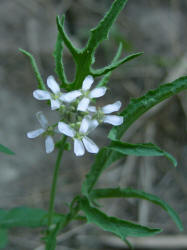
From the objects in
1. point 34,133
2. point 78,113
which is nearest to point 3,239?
point 34,133

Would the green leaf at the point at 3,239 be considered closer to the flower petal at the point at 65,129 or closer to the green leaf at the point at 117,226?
the green leaf at the point at 117,226

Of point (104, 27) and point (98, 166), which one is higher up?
point (104, 27)

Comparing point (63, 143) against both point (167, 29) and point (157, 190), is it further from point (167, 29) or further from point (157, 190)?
point (167, 29)

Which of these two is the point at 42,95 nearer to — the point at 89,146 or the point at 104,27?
the point at 89,146

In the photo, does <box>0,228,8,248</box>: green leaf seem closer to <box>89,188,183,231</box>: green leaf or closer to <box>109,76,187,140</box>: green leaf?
<box>89,188,183,231</box>: green leaf

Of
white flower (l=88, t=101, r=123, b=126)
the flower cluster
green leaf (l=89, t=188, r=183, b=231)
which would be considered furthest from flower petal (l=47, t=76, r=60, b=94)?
green leaf (l=89, t=188, r=183, b=231)

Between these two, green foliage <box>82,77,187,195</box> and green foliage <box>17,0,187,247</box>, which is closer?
green foliage <box>17,0,187,247</box>
